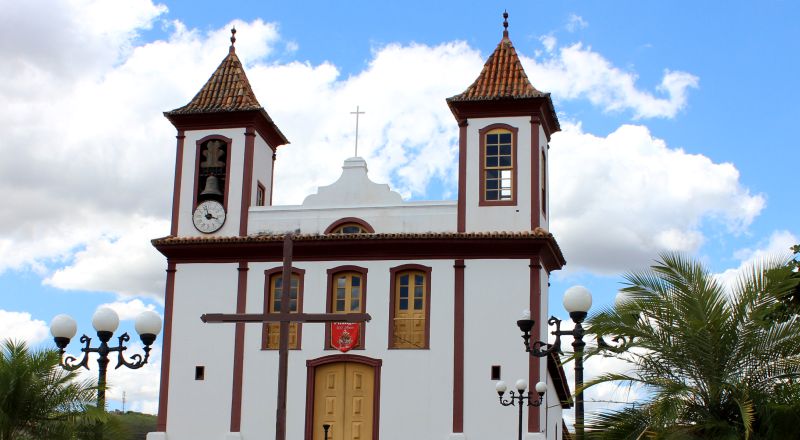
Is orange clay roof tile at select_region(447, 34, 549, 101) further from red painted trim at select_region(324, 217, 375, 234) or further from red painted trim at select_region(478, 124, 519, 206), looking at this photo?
red painted trim at select_region(324, 217, 375, 234)

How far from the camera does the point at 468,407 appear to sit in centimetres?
2745

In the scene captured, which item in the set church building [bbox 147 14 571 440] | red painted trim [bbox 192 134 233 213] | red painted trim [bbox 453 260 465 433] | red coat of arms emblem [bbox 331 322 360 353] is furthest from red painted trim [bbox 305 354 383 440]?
red painted trim [bbox 192 134 233 213]

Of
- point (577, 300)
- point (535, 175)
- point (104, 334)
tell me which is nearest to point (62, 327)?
point (104, 334)

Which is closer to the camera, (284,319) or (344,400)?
(284,319)

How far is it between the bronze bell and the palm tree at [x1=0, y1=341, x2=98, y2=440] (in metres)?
12.0

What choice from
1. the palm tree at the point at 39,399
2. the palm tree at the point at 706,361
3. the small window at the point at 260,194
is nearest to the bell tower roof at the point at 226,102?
the small window at the point at 260,194

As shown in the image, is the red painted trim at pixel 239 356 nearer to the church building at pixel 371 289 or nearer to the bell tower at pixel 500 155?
the church building at pixel 371 289

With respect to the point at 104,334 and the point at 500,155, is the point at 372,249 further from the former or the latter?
the point at 104,334

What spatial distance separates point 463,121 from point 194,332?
881 cm

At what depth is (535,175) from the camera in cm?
2880

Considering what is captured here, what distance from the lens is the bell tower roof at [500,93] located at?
95.0 ft

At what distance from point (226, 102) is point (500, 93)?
24.8 feet

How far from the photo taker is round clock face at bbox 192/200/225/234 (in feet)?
A: 98.9

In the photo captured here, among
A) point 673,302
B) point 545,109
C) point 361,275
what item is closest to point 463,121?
point 545,109
